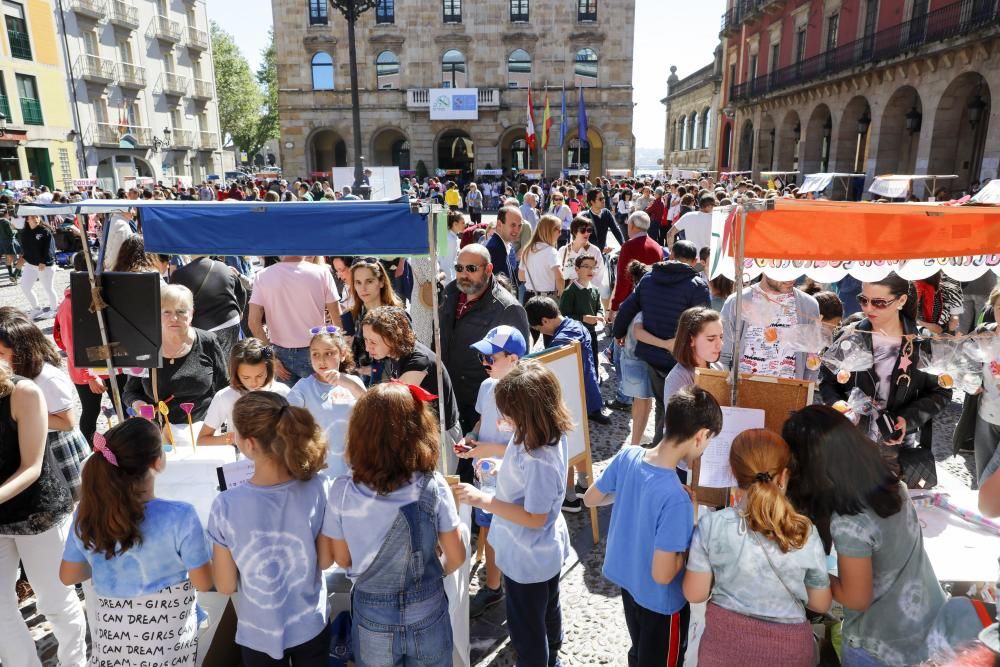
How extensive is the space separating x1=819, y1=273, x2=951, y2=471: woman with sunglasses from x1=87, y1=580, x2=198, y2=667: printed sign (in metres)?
3.36

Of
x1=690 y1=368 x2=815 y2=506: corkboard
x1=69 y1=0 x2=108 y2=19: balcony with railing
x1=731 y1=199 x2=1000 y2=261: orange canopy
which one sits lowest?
x1=690 y1=368 x2=815 y2=506: corkboard

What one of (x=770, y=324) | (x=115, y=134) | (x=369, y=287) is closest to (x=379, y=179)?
A: (x=369, y=287)

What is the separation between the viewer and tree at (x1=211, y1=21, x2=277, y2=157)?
50.8 metres

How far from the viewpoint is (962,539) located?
9.46ft

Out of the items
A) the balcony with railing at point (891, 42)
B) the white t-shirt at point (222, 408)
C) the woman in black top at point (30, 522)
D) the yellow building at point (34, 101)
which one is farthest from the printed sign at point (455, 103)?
the woman in black top at point (30, 522)

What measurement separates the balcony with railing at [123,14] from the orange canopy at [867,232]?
36323mm

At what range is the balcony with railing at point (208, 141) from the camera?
37406 millimetres

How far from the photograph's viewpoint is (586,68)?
32812 mm

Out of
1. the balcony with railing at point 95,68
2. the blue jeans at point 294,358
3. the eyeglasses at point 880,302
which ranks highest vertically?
the balcony with railing at point 95,68

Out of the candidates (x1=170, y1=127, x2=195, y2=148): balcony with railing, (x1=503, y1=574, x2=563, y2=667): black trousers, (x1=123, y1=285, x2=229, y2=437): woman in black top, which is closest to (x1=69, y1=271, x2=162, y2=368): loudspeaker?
(x1=123, y1=285, x2=229, y2=437): woman in black top

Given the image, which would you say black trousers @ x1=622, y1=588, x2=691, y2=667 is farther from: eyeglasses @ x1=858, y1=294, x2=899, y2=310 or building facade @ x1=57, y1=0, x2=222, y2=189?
building facade @ x1=57, y1=0, x2=222, y2=189

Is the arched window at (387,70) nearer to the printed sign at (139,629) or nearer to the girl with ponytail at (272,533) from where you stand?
the girl with ponytail at (272,533)

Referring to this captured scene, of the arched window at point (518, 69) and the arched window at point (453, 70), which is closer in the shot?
the arched window at point (518, 69)

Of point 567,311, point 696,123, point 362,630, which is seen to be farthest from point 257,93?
point 362,630
